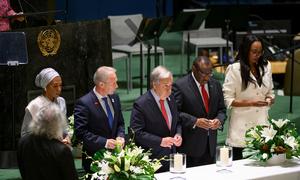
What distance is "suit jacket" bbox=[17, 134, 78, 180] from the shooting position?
5164 mm

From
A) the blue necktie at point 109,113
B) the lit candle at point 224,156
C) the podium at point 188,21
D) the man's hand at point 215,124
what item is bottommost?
the lit candle at point 224,156

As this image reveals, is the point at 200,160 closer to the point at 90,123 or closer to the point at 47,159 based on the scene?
the point at 90,123

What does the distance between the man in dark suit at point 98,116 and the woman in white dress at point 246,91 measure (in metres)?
1.26

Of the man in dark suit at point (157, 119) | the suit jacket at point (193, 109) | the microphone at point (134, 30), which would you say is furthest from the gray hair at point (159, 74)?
the microphone at point (134, 30)

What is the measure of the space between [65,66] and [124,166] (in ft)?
10.1

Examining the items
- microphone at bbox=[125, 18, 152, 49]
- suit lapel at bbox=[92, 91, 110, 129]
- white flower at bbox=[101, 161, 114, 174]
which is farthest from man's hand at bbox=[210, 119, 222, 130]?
microphone at bbox=[125, 18, 152, 49]

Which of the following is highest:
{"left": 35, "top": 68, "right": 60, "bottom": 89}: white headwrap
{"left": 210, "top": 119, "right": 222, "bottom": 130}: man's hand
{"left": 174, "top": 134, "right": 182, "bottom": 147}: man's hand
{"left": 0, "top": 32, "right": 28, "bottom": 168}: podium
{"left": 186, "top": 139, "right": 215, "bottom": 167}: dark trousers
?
{"left": 0, "top": 32, "right": 28, "bottom": 168}: podium

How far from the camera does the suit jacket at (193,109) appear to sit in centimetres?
696

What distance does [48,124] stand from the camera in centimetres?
521

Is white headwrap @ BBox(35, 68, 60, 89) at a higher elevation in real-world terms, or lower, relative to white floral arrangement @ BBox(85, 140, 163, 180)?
higher

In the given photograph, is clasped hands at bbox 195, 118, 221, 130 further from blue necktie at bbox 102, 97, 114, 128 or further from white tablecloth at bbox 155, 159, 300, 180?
blue necktie at bbox 102, 97, 114, 128

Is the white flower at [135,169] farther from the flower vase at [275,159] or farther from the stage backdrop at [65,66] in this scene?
the stage backdrop at [65,66]

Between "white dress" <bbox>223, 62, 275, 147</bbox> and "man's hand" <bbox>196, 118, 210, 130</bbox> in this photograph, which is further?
"white dress" <bbox>223, 62, 275, 147</bbox>

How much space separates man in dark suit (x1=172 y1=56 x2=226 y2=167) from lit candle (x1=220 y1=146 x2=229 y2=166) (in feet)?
2.24
